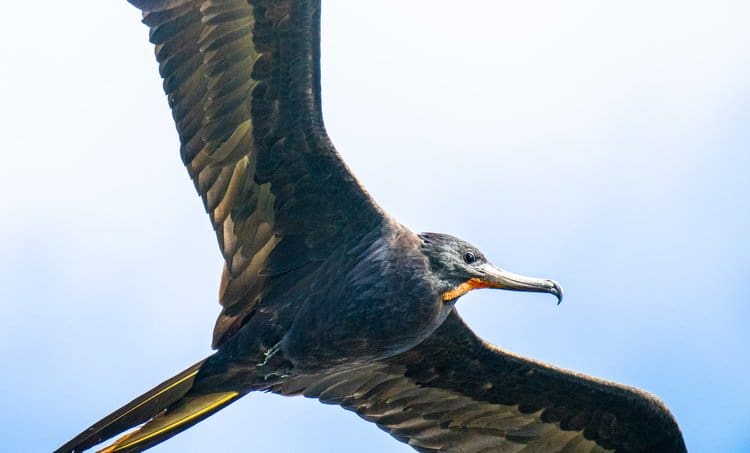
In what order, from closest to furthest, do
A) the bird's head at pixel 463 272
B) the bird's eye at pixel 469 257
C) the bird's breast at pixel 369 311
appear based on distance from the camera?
the bird's breast at pixel 369 311 → the bird's head at pixel 463 272 → the bird's eye at pixel 469 257

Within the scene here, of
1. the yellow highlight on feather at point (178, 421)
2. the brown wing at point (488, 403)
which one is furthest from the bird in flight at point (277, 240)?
the brown wing at point (488, 403)

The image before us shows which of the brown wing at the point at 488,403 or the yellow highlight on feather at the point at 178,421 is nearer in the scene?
the yellow highlight on feather at the point at 178,421

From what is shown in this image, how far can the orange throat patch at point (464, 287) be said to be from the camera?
22.1ft

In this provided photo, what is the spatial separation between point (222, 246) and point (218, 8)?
126cm

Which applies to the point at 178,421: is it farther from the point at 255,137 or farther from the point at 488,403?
the point at 488,403

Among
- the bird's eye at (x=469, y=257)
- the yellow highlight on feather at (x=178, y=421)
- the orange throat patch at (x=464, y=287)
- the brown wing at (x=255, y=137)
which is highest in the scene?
the brown wing at (x=255, y=137)

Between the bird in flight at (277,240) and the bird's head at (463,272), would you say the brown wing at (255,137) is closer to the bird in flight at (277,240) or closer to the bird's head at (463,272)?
the bird in flight at (277,240)

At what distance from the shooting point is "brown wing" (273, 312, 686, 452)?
766cm

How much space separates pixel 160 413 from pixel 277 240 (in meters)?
1.07

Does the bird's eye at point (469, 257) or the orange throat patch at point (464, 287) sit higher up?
the bird's eye at point (469, 257)

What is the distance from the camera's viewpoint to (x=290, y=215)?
707 centimetres

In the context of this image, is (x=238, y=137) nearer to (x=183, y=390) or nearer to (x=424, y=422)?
(x=183, y=390)

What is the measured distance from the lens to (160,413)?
7.02 meters

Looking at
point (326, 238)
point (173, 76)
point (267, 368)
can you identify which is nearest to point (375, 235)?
point (326, 238)
